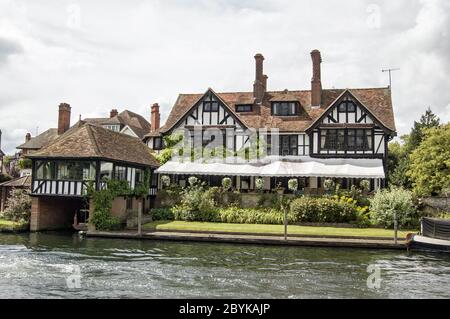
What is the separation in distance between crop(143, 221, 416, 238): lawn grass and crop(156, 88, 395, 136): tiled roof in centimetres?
1038

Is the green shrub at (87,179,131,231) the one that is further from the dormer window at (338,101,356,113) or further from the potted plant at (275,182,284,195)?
the dormer window at (338,101,356,113)

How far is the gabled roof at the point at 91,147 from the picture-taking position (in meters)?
27.8

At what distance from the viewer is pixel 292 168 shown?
33.5 meters

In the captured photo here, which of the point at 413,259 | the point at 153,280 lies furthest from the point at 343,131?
the point at 153,280

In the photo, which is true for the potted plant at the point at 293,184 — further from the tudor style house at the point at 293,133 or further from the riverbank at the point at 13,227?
the riverbank at the point at 13,227

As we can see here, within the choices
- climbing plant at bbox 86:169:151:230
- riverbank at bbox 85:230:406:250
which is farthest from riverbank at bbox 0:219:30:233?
riverbank at bbox 85:230:406:250

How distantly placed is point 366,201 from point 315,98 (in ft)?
37.1

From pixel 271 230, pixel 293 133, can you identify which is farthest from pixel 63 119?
pixel 271 230

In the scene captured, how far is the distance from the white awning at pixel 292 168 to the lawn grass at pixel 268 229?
505cm

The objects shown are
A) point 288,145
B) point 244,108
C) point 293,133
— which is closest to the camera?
point 293,133

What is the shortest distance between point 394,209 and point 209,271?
15.3m

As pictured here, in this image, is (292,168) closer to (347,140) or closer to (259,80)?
(347,140)

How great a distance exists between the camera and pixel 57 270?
1647cm

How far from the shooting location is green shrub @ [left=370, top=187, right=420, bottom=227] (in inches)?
1091
